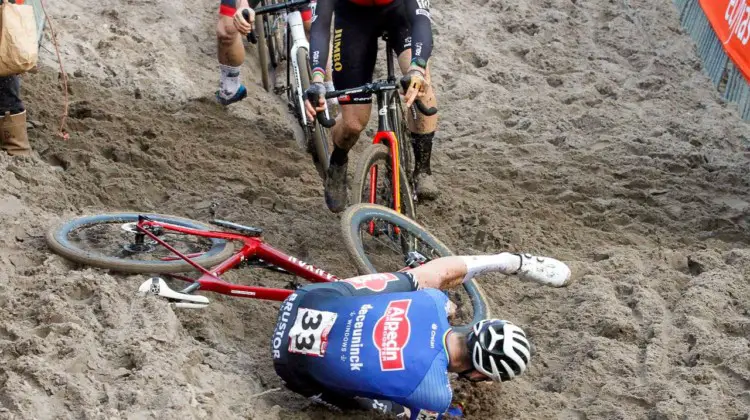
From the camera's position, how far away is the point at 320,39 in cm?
659

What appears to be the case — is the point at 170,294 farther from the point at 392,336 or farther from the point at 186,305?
the point at 392,336

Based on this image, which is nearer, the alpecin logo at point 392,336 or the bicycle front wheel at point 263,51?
the alpecin logo at point 392,336

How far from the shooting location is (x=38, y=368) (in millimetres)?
4289

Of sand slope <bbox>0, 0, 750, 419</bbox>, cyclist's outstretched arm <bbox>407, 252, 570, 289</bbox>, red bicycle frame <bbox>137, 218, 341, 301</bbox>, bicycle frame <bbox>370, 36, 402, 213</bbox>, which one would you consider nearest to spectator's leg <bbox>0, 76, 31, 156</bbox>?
sand slope <bbox>0, 0, 750, 419</bbox>

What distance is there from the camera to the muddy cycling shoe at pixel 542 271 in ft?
18.0

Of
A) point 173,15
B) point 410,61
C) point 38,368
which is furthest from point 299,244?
point 173,15

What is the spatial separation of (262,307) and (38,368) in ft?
5.61

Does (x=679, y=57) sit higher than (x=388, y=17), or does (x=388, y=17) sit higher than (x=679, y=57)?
(x=388, y=17)

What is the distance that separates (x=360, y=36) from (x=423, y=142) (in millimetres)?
996

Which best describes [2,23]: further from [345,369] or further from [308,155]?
[345,369]

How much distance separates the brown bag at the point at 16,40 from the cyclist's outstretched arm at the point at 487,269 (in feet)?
9.89

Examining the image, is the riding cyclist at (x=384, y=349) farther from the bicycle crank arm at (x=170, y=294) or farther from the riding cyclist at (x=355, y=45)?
the riding cyclist at (x=355, y=45)

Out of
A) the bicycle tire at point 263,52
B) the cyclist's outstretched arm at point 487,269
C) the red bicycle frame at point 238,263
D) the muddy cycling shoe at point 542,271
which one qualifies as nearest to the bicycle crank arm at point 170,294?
the red bicycle frame at point 238,263

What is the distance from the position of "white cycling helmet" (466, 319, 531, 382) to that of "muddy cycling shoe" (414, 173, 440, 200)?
3.41 meters
